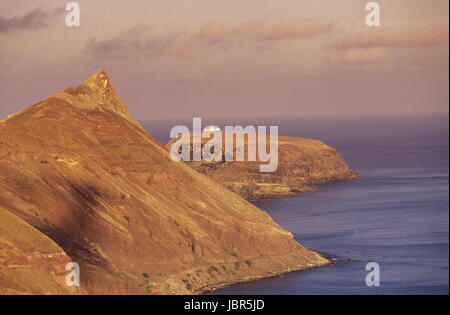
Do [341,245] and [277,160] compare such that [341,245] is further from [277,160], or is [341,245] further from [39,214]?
[277,160]

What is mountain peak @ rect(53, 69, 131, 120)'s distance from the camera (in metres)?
107

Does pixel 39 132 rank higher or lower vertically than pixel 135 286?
higher

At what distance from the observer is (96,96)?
363 feet

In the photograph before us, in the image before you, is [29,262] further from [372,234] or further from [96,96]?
[372,234]

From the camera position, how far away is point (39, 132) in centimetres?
9931

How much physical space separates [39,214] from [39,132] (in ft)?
48.4

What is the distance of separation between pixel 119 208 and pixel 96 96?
1972 centimetres

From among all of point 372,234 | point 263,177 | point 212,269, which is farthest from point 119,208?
point 263,177

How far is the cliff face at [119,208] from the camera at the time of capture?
279ft

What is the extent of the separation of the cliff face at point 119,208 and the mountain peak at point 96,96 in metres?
0.14

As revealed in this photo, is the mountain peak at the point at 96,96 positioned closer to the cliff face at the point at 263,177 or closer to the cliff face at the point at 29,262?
the cliff face at the point at 29,262

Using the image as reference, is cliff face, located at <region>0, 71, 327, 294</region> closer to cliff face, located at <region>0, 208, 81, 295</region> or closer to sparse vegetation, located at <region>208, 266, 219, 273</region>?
sparse vegetation, located at <region>208, 266, 219, 273</region>

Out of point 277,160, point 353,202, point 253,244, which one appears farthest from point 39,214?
point 277,160
